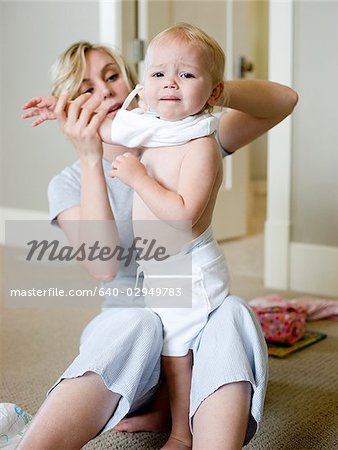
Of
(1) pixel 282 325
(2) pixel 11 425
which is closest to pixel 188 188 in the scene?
(2) pixel 11 425

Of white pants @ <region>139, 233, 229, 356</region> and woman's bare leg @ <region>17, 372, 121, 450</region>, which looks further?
white pants @ <region>139, 233, 229, 356</region>

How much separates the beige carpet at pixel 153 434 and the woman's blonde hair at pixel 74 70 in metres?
0.67

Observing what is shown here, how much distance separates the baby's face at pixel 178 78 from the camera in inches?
46.0

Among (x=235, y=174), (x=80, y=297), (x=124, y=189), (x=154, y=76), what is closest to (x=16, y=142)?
(x=235, y=174)

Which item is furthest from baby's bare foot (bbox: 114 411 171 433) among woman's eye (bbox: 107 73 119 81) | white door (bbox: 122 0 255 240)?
white door (bbox: 122 0 255 240)

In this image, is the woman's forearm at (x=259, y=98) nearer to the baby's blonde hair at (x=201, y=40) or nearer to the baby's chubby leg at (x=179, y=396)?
the baby's blonde hair at (x=201, y=40)

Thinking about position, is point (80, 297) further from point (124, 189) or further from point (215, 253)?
point (215, 253)

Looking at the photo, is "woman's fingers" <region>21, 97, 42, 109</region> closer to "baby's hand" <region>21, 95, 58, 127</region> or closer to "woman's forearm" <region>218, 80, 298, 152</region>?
"baby's hand" <region>21, 95, 58, 127</region>

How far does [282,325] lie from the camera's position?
1.90 m

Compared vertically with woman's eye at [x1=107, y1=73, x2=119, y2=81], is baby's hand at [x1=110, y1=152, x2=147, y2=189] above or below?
below

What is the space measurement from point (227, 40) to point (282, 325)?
1944mm

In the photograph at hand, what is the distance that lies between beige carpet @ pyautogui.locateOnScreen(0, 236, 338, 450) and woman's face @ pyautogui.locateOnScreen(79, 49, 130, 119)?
2.15 ft

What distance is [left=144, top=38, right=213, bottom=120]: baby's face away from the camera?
117cm
